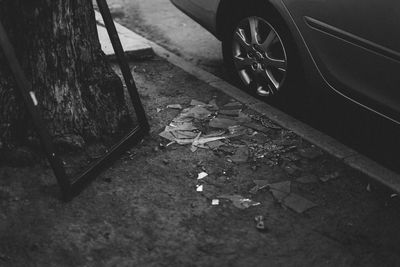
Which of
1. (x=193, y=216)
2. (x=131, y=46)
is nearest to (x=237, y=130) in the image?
(x=193, y=216)

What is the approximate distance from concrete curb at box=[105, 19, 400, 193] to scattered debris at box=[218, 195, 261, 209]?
767 mm

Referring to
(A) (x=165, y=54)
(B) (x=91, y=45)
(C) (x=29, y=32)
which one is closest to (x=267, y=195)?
(B) (x=91, y=45)

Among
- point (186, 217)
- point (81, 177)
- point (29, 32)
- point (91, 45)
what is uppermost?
point (29, 32)

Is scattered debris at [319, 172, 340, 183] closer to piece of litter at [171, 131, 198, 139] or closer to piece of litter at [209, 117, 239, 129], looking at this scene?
piece of litter at [209, 117, 239, 129]

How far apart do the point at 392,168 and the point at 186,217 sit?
152cm

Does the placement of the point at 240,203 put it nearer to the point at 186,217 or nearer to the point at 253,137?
the point at 186,217

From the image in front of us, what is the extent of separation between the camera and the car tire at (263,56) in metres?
4.22

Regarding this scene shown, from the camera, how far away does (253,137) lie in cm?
411

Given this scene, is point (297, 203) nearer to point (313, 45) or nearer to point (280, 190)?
point (280, 190)

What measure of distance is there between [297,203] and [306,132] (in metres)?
0.82

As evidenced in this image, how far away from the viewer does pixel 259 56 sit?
14.6 ft

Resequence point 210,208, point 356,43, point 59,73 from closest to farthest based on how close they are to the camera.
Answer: point 210,208, point 59,73, point 356,43

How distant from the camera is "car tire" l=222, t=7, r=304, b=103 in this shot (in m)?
4.22

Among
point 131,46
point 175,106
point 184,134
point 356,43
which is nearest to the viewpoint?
point 356,43
